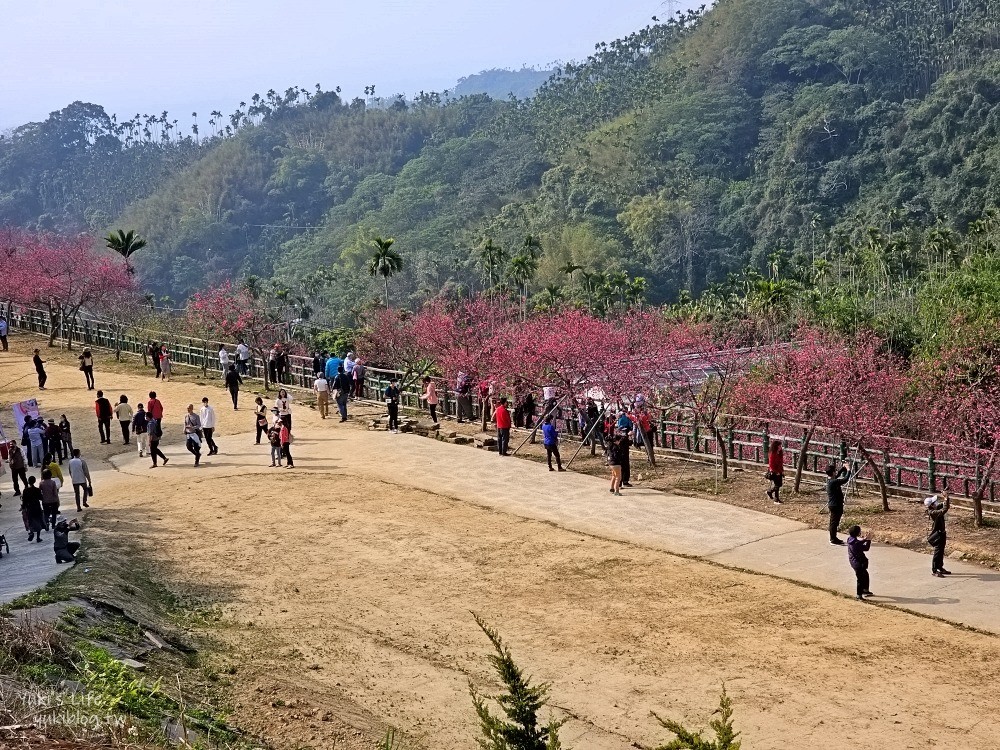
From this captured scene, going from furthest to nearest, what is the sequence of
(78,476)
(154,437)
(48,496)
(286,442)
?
(154,437) → (286,442) → (78,476) → (48,496)

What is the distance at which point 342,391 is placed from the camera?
2756 centimetres

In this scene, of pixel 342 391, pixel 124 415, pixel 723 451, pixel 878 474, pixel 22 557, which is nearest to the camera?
pixel 22 557

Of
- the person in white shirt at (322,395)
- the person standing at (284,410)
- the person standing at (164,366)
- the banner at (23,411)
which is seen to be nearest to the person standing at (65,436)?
the banner at (23,411)

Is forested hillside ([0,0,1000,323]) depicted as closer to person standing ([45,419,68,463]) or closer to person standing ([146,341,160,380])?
person standing ([146,341,160,380])

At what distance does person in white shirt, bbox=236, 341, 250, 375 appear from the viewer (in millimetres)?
Answer: 32781

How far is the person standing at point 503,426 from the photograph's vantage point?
77.5 feet

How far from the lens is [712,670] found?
13.2m

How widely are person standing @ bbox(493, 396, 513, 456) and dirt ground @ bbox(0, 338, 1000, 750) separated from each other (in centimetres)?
276

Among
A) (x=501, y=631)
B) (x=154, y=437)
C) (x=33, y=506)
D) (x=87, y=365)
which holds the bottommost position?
(x=501, y=631)

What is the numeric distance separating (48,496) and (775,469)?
11.7 meters

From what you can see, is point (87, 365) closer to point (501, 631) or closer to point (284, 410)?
point (284, 410)

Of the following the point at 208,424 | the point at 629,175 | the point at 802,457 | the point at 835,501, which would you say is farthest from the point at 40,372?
the point at 629,175

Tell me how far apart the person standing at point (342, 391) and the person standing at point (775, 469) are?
11.2 meters

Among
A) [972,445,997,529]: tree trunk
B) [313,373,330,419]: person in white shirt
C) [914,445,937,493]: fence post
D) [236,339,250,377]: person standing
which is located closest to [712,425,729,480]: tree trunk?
[914,445,937,493]: fence post
